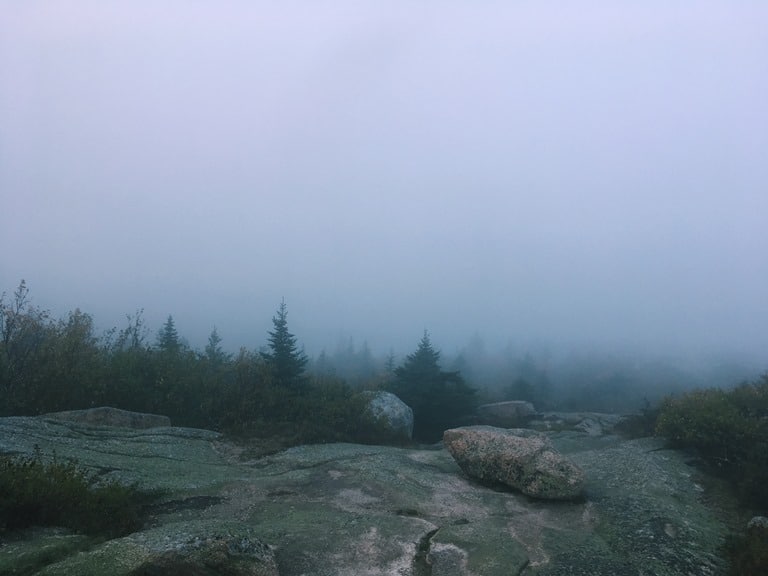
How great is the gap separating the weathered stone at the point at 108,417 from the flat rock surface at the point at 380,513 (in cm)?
143

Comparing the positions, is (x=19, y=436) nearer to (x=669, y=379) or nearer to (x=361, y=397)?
(x=361, y=397)

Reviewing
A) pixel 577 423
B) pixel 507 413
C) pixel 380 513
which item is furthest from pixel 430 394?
pixel 380 513

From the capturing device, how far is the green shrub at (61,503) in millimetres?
7945

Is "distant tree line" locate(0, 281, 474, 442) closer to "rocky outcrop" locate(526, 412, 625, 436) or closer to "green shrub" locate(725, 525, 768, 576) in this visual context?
"rocky outcrop" locate(526, 412, 625, 436)

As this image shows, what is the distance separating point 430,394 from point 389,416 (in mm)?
4859

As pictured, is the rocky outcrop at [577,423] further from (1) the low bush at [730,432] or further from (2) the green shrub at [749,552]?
(2) the green shrub at [749,552]

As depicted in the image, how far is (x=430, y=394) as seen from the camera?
2622cm

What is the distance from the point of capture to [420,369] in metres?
27.0

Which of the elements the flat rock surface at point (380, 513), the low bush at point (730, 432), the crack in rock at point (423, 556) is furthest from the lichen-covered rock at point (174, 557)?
the low bush at point (730, 432)

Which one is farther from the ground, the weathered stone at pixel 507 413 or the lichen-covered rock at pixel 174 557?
the lichen-covered rock at pixel 174 557

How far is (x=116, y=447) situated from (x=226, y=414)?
6.38 meters

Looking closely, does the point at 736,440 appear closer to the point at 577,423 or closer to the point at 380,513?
the point at 380,513

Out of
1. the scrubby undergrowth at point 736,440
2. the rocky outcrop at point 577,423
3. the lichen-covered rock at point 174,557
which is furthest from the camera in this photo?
the rocky outcrop at point 577,423

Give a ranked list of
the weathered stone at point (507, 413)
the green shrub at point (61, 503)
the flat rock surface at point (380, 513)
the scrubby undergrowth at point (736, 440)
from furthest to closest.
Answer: the weathered stone at point (507, 413) → the scrubby undergrowth at point (736, 440) → the flat rock surface at point (380, 513) → the green shrub at point (61, 503)
